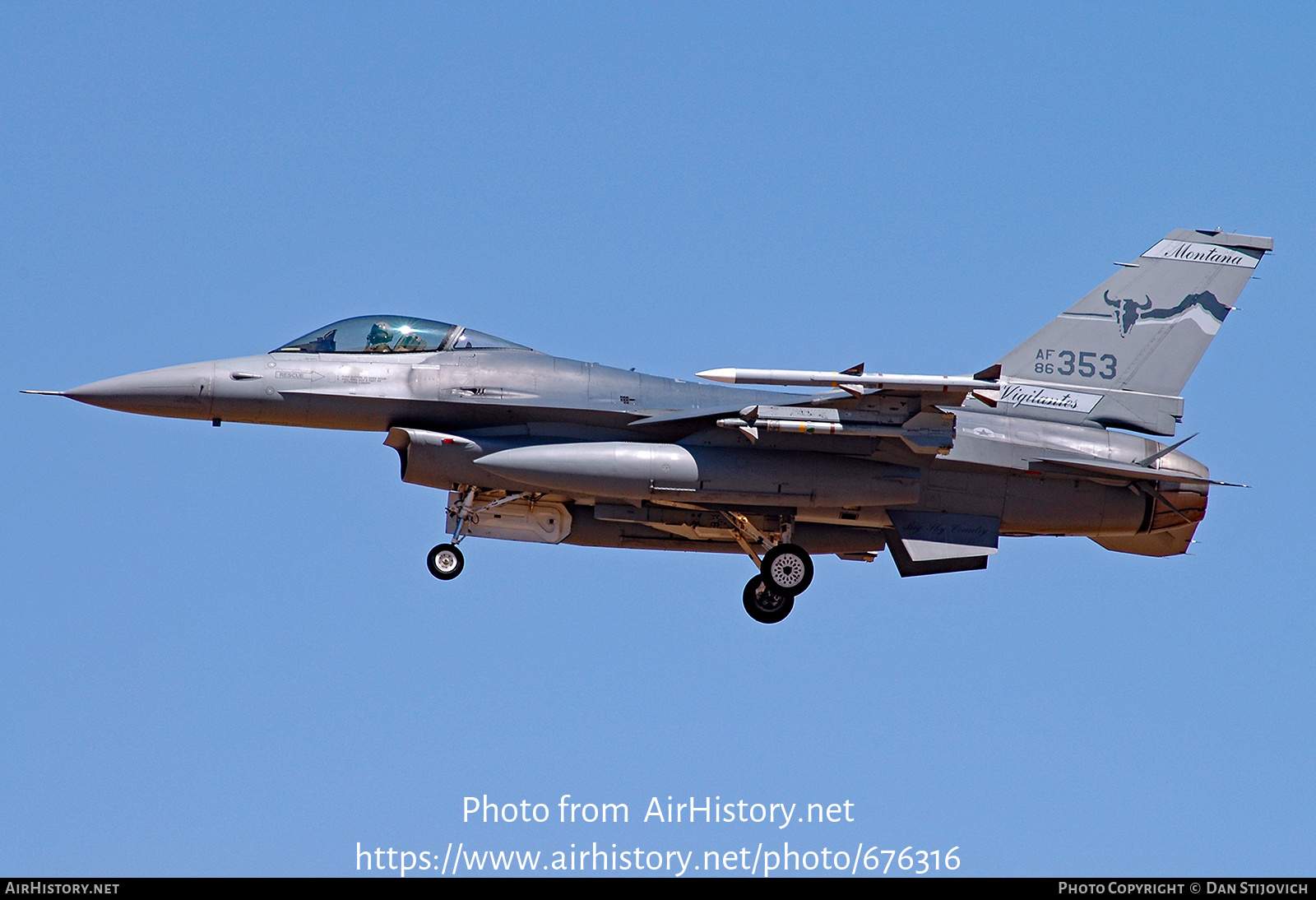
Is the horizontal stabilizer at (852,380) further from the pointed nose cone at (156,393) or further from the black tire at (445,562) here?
the pointed nose cone at (156,393)

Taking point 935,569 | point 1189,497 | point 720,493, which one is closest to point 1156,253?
point 1189,497

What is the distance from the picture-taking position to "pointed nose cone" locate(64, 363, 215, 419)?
16359 millimetres

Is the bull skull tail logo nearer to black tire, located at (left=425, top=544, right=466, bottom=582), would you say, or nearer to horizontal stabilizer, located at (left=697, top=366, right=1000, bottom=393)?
horizontal stabilizer, located at (left=697, top=366, right=1000, bottom=393)

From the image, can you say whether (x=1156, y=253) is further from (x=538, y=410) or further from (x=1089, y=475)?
(x=538, y=410)

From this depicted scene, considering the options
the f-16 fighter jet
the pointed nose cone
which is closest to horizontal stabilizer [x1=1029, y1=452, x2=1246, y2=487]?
the f-16 fighter jet

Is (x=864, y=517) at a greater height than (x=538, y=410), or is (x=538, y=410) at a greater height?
(x=538, y=410)

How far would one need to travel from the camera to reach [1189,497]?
686 inches

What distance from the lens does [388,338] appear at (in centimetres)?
1692

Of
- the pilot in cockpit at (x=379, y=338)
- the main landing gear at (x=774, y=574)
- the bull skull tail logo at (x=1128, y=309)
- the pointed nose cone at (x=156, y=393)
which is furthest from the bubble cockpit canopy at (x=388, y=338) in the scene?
the bull skull tail logo at (x=1128, y=309)

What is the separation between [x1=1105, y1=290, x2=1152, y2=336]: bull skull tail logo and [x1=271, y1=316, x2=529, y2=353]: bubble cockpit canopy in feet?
22.7

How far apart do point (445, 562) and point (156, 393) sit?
3.36 meters
